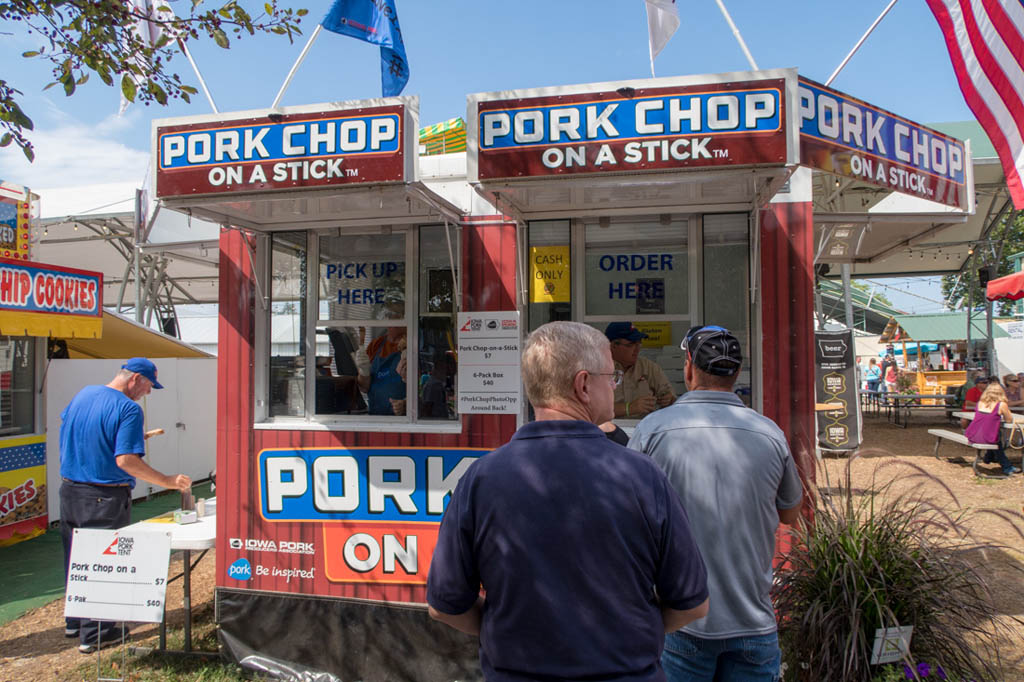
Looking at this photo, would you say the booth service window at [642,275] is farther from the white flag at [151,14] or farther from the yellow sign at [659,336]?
the white flag at [151,14]

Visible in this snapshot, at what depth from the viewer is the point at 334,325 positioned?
5.07m

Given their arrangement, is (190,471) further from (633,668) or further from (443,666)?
(633,668)

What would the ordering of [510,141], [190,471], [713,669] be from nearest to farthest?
[713,669], [510,141], [190,471]

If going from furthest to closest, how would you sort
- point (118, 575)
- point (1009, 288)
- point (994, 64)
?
point (1009, 288) < point (994, 64) < point (118, 575)

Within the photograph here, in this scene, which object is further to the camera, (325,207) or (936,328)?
(936,328)

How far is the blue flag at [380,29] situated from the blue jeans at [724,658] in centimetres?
430

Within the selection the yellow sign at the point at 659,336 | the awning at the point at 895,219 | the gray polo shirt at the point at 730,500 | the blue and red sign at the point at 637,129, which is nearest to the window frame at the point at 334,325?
the blue and red sign at the point at 637,129

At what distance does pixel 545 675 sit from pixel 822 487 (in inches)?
121

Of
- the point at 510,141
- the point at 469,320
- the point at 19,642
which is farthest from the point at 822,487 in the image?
the point at 19,642

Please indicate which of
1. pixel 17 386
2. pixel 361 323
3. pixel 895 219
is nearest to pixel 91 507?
pixel 361 323

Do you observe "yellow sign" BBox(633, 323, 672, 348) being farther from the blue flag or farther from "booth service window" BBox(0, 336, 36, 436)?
"booth service window" BBox(0, 336, 36, 436)

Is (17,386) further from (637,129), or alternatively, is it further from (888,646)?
(888,646)

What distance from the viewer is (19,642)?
17.3 feet

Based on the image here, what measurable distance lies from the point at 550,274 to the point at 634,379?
Answer: 96cm
